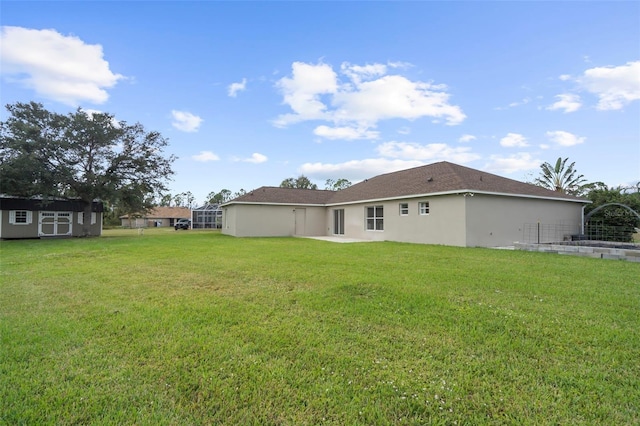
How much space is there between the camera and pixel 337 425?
2.05 m

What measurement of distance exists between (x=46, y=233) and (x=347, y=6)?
23964mm

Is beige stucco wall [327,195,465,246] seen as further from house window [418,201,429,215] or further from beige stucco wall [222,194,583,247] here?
house window [418,201,429,215]

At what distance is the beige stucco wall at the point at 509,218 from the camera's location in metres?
13.3

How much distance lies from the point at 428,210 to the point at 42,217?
82.3ft

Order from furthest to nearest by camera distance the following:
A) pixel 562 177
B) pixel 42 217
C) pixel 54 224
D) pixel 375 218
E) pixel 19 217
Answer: pixel 562 177 < pixel 54 224 < pixel 42 217 < pixel 19 217 < pixel 375 218

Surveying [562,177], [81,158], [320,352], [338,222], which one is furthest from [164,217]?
[320,352]

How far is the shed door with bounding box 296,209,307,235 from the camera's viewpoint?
2269cm

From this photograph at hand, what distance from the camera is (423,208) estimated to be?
1521 cm

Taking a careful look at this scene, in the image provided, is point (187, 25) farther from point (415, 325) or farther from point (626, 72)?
point (626, 72)

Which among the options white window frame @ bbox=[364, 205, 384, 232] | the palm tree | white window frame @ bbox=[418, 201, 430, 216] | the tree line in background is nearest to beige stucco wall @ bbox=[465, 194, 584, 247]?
white window frame @ bbox=[418, 201, 430, 216]

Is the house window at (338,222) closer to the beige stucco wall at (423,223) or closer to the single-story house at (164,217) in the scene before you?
the beige stucco wall at (423,223)

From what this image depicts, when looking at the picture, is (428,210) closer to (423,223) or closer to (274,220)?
(423,223)

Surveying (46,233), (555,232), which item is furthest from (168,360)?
(46,233)

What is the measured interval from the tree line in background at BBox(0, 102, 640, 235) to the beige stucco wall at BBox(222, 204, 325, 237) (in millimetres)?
6429
